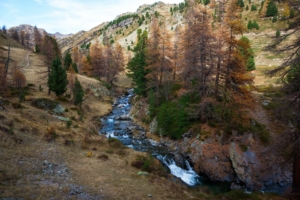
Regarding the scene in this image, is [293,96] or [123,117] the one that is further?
[123,117]

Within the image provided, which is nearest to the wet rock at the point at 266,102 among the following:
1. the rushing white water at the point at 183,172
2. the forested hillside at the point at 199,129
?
the forested hillside at the point at 199,129

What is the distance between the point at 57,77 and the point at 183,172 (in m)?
29.9

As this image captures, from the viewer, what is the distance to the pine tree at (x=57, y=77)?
37878 millimetres

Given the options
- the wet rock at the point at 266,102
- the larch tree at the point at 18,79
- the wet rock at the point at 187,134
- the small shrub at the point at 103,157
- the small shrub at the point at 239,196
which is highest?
the larch tree at the point at 18,79

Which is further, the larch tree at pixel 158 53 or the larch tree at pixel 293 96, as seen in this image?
the larch tree at pixel 158 53

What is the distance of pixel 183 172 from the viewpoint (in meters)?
21.9

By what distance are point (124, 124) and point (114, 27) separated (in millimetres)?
175413

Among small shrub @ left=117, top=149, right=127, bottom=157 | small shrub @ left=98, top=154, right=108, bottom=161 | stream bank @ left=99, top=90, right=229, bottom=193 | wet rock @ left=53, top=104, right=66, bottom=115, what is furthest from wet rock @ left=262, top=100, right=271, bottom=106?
wet rock @ left=53, top=104, right=66, bottom=115

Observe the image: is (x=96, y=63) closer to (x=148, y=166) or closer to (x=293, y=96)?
(x=148, y=166)

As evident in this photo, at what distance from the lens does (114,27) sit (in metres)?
194

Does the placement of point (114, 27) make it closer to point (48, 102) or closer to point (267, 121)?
point (48, 102)

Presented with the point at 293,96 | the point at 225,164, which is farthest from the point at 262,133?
the point at 293,96

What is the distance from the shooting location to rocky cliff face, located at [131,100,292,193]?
64.3ft

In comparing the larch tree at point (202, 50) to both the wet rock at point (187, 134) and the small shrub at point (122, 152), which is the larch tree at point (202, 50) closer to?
the wet rock at point (187, 134)
